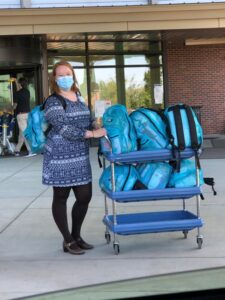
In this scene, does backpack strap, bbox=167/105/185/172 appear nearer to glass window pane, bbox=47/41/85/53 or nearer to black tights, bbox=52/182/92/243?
black tights, bbox=52/182/92/243

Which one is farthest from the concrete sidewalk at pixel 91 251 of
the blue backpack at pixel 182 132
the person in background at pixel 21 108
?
the person in background at pixel 21 108

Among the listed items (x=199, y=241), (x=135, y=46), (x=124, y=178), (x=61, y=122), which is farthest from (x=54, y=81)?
(x=135, y=46)

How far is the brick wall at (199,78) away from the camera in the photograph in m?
16.9

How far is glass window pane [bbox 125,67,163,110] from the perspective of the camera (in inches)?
637

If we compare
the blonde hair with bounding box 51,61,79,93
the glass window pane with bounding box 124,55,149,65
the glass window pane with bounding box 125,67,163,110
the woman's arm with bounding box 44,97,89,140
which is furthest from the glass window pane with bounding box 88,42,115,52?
the woman's arm with bounding box 44,97,89,140

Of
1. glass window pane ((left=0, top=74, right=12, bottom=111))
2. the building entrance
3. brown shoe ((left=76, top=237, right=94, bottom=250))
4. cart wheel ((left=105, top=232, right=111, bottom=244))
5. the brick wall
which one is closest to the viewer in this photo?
brown shoe ((left=76, top=237, right=94, bottom=250))

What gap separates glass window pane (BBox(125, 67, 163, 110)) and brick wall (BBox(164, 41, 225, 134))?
1.72 ft

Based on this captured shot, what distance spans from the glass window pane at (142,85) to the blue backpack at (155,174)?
1105cm

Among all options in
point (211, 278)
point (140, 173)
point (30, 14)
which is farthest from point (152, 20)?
point (211, 278)

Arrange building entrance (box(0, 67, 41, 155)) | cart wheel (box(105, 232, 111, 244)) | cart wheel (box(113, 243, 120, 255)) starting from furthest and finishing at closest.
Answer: building entrance (box(0, 67, 41, 155)) → cart wheel (box(105, 232, 111, 244)) → cart wheel (box(113, 243, 120, 255))

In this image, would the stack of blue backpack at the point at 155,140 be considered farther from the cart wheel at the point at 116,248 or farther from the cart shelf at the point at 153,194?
the cart wheel at the point at 116,248

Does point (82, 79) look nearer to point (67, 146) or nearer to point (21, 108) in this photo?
point (21, 108)

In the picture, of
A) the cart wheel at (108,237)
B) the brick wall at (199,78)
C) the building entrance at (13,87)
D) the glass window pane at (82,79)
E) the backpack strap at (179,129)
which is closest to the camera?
the backpack strap at (179,129)

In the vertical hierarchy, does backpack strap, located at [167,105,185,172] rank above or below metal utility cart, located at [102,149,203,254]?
above
